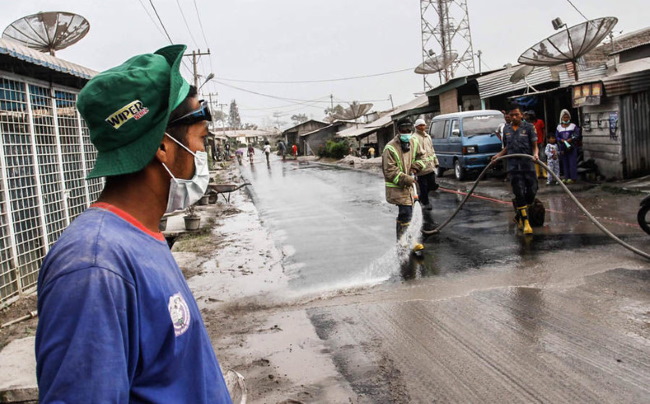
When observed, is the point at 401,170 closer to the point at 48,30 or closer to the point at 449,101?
the point at 48,30

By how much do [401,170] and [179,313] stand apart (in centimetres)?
701

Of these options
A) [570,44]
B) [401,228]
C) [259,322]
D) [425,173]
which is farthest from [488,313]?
[570,44]

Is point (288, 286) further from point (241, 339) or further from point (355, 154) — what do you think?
point (355, 154)

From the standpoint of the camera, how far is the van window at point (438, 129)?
19766 millimetres

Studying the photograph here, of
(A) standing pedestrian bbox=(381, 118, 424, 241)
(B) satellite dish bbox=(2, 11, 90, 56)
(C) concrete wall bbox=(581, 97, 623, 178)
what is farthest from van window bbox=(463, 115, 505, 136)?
(B) satellite dish bbox=(2, 11, 90, 56)

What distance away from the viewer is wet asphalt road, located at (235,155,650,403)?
395cm

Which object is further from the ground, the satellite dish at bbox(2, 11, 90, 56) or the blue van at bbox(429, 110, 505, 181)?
the satellite dish at bbox(2, 11, 90, 56)

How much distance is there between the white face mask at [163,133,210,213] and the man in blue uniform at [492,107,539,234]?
787 cm

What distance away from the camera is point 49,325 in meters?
1.22

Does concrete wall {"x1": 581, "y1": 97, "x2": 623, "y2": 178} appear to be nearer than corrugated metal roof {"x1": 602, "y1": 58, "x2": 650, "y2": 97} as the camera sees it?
No

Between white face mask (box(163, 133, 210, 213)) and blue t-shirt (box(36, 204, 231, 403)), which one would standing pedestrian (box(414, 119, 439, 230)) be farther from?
blue t-shirt (box(36, 204, 231, 403))

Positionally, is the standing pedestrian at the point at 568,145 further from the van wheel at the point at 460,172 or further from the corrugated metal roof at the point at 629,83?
the van wheel at the point at 460,172

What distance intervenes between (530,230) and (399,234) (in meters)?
2.15

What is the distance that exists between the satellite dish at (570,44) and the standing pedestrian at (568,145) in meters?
1.54
